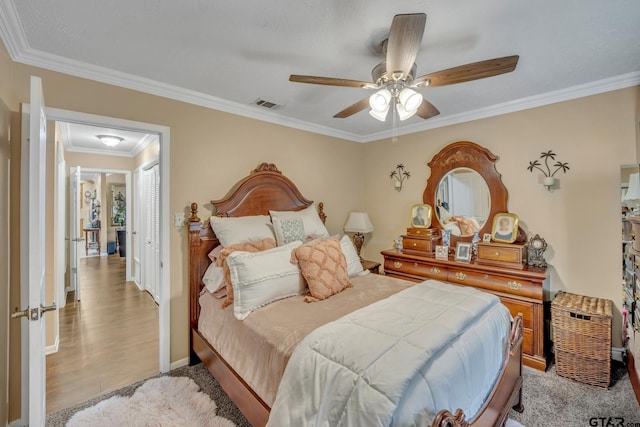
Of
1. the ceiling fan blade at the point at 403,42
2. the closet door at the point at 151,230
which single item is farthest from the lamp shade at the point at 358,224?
the closet door at the point at 151,230

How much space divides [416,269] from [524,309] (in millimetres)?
1046

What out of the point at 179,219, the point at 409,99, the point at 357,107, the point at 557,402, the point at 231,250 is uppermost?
the point at 357,107

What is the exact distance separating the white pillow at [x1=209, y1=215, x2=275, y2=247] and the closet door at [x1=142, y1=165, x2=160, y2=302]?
79.0 inches

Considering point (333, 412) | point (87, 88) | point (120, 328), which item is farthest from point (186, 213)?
point (333, 412)

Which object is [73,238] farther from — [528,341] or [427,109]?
[528,341]

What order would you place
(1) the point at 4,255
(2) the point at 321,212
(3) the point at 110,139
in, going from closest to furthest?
(1) the point at 4,255 → (2) the point at 321,212 → (3) the point at 110,139

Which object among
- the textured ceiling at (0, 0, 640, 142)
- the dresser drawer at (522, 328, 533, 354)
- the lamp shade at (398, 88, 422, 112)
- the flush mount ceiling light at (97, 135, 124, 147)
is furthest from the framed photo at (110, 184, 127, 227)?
the dresser drawer at (522, 328, 533, 354)

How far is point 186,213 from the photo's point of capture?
Answer: 8.57ft

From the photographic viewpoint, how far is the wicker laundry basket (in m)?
2.15

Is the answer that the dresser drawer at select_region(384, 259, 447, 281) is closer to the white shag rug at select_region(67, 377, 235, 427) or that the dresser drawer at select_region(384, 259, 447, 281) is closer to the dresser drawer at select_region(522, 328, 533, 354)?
the dresser drawer at select_region(522, 328, 533, 354)

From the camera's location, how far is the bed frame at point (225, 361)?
1555 millimetres

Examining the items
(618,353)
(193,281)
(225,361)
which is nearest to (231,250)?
(193,281)

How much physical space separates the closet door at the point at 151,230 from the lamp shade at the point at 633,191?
5.05 metres

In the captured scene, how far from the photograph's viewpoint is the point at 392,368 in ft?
3.63
